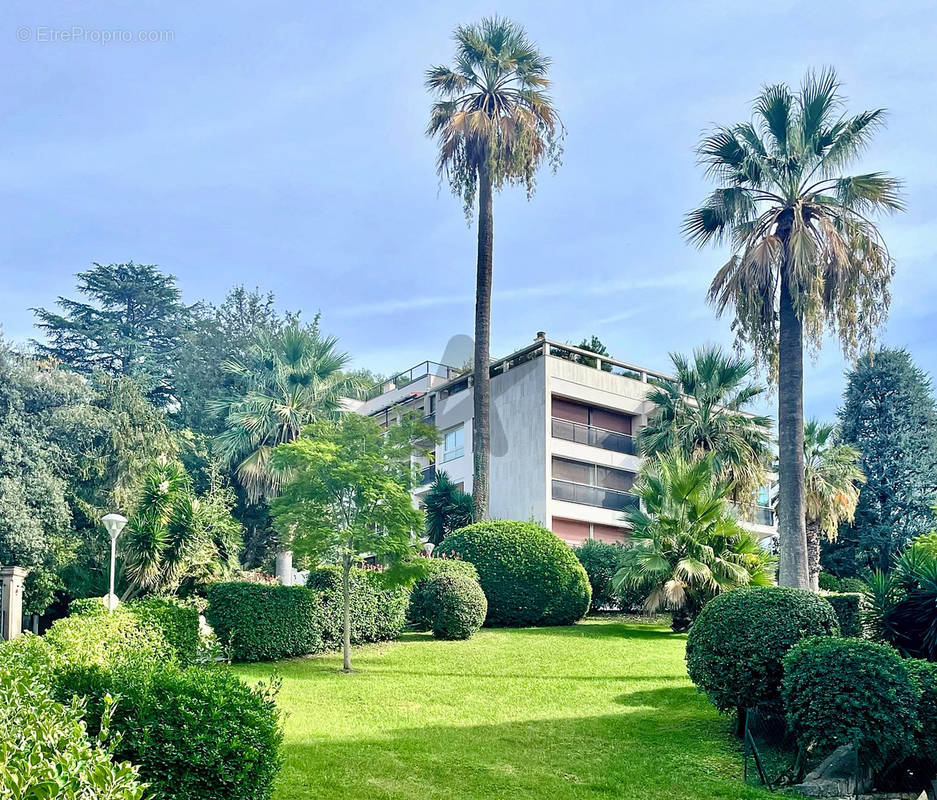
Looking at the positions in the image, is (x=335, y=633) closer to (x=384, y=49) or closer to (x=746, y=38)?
(x=384, y=49)

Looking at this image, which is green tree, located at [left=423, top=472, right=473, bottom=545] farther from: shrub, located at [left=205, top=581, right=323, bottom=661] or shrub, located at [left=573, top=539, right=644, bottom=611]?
shrub, located at [left=205, top=581, right=323, bottom=661]

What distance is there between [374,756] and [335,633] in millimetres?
9336

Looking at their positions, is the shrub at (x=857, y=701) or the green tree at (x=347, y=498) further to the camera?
the green tree at (x=347, y=498)

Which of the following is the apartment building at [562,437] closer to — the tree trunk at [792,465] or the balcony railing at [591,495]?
the balcony railing at [591,495]

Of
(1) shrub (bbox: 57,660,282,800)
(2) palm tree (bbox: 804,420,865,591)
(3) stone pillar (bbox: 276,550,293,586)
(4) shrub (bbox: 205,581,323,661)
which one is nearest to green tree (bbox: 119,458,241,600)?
(4) shrub (bbox: 205,581,323,661)

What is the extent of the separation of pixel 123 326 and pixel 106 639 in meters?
39.9

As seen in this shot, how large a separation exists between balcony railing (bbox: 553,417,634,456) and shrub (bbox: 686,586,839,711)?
20360 millimetres

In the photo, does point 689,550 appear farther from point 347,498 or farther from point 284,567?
point 284,567

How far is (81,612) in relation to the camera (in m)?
16.1

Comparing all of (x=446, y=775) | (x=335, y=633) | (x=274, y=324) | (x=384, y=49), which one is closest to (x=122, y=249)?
(x=274, y=324)

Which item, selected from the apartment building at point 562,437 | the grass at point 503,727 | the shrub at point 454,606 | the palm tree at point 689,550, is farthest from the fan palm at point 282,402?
the grass at point 503,727

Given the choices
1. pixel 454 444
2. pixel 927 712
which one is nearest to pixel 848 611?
pixel 927 712

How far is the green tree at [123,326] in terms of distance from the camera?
162 feet

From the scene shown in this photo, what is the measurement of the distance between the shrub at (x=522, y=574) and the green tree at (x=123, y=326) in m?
28.0
